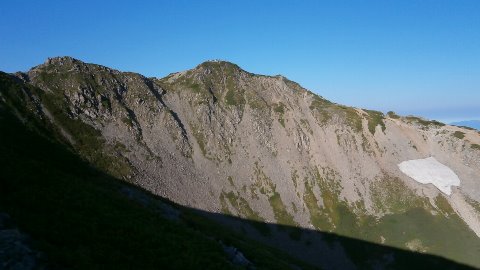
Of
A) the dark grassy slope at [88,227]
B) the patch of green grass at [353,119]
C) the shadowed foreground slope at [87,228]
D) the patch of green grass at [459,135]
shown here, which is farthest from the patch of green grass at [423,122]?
the dark grassy slope at [88,227]

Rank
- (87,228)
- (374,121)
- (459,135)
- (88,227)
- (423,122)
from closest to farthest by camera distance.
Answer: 1. (87,228)
2. (88,227)
3. (459,135)
4. (374,121)
5. (423,122)

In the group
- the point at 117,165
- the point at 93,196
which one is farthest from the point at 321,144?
the point at 93,196

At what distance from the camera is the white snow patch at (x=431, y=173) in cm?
14100

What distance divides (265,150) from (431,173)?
2487 inches

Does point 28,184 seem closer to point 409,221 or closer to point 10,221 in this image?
point 10,221

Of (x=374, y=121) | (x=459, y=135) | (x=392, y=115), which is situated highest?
(x=392, y=115)

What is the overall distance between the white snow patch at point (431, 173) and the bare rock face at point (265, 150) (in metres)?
2.26

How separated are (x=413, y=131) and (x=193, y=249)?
14791cm

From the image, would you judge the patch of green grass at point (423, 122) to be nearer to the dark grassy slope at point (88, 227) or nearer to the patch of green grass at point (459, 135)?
the patch of green grass at point (459, 135)

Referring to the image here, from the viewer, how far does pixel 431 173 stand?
473ft

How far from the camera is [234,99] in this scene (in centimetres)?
16038

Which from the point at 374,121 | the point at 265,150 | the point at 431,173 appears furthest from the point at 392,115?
the point at 265,150

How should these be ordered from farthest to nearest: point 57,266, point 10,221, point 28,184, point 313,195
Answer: point 313,195
point 28,184
point 10,221
point 57,266

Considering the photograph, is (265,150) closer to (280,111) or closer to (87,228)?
(280,111)
